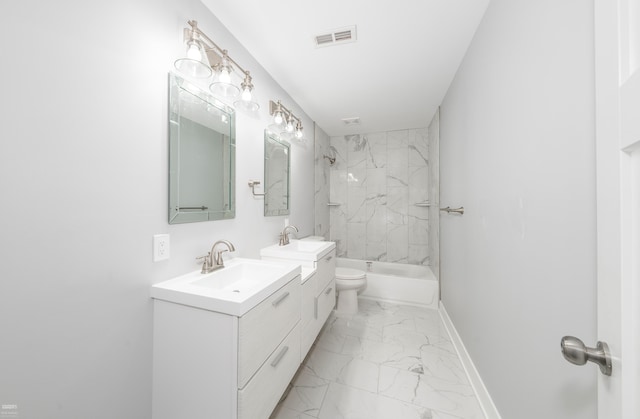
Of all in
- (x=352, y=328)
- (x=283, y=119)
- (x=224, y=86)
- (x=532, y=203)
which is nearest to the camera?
(x=532, y=203)

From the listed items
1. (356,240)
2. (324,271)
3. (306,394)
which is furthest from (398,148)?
(306,394)

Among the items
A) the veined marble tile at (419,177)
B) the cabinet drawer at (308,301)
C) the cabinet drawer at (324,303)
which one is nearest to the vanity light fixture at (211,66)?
the cabinet drawer at (308,301)

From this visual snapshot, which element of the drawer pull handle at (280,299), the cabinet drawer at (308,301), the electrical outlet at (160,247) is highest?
the electrical outlet at (160,247)

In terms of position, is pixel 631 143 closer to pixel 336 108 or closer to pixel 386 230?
pixel 336 108

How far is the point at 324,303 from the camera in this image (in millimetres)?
1911

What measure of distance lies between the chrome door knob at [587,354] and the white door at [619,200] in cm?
1

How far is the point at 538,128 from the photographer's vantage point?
88 cm

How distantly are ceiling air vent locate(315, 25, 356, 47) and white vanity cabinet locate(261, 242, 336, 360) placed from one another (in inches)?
59.7

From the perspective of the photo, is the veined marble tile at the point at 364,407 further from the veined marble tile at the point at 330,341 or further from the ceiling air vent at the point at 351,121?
the ceiling air vent at the point at 351,121

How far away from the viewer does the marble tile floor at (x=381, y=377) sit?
1355 millimetres

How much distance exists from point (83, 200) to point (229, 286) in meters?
0.76

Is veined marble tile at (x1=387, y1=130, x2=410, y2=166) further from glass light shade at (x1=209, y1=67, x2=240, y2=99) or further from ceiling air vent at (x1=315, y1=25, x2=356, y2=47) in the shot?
glass light shade at (x1=209, y1=67, x2=240, y2=99)

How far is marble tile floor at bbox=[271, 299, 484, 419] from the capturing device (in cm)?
136

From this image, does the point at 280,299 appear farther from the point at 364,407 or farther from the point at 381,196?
the point at 381,196
